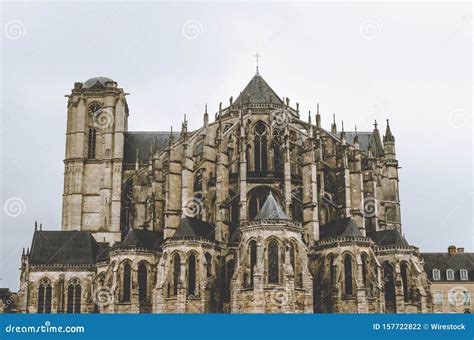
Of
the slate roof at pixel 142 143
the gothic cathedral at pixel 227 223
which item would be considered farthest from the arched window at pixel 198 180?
the slate roof at pixel 142 143

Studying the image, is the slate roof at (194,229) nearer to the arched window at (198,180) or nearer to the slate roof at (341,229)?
the arched window at (198,180)

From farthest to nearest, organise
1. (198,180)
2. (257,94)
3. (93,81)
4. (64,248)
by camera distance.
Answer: (93,81) → (257,94) → (64,248) → (198,180)

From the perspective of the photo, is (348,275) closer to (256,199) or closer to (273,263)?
(273,263)

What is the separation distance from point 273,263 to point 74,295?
670 inches

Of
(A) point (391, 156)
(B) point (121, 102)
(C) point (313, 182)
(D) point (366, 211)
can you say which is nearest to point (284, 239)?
(C) point (313, 182)

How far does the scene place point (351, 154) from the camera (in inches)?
→ 2148

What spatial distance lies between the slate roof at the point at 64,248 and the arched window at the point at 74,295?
1703 mm

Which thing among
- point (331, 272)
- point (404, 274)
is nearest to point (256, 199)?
point (331, 272)

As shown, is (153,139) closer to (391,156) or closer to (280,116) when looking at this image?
(280,116)

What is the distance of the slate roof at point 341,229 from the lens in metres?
47.6

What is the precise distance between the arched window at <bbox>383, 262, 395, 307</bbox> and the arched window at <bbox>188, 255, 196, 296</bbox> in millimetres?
12764

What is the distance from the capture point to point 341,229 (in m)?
48.4

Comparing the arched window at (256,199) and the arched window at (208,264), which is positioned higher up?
the arched window at (256,199)
